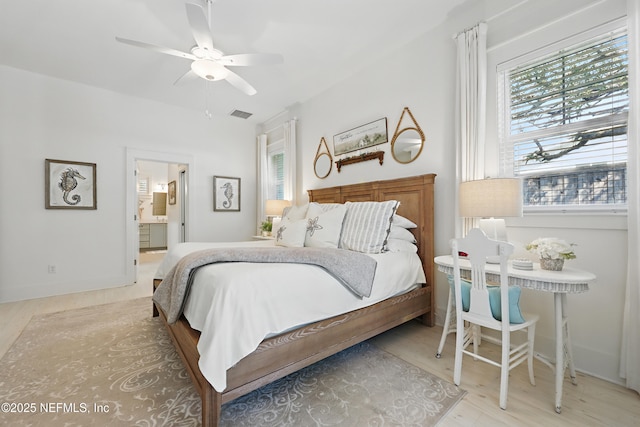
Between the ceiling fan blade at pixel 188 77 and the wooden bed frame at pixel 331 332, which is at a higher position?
the ceiling fan blade at pixel 188 77

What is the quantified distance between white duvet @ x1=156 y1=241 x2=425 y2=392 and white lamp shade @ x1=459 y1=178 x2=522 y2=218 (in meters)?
1.08

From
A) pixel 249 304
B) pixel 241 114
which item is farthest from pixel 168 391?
pixel 241 114

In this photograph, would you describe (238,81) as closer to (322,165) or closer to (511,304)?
(322,165)

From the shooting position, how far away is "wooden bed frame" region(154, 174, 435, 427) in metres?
1.39

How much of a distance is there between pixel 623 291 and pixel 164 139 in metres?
5.62

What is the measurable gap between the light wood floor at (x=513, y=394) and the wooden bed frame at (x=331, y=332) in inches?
9.8

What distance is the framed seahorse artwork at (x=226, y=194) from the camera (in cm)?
513

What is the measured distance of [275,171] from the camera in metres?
5.32

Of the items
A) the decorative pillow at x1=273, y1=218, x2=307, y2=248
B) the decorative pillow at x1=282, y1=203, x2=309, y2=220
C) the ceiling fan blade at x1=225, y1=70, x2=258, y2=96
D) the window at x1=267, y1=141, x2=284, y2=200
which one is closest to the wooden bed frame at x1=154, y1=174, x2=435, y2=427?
the decorative pillow at x1=282, y1=203, x2=309, y2=220

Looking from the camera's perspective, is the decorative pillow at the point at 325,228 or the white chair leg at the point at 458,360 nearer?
the white chair leg at the point at 458,360

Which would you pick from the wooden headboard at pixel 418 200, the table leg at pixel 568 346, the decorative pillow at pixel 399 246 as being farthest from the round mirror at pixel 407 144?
the table leg at pixel 568 346

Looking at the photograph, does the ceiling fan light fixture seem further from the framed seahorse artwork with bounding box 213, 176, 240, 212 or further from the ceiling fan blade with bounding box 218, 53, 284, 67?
the framed seahorse artwork with bounding box 213, 176, 240, 212

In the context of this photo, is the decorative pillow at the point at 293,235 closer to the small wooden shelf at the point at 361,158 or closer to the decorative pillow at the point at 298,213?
the decorative pillow at the point at 298,213

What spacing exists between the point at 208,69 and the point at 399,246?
7.86 feet
